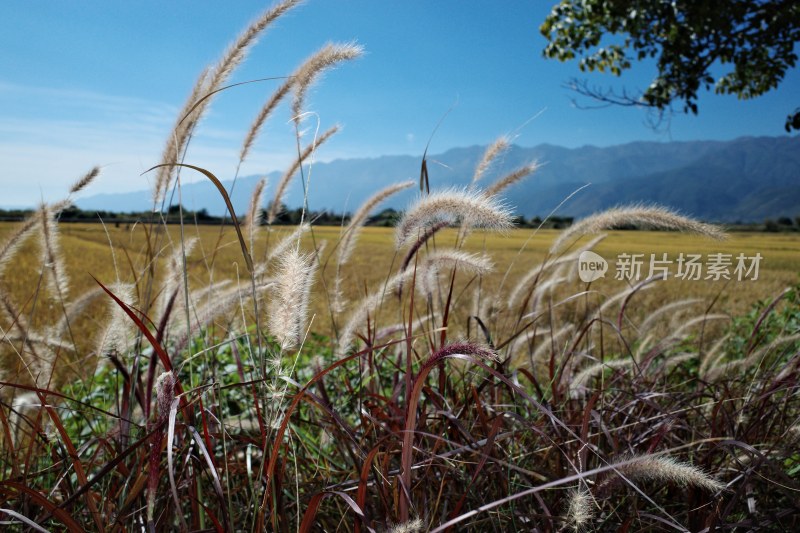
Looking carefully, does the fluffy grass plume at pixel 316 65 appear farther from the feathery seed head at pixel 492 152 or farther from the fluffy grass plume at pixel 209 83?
the feathery seed head at pixel 492 152

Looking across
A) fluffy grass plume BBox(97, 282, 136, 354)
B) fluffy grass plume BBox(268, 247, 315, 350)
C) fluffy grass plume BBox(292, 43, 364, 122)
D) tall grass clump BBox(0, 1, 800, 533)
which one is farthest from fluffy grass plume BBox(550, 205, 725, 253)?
fluffy grass plume BBox(97, 282, 136, 354)

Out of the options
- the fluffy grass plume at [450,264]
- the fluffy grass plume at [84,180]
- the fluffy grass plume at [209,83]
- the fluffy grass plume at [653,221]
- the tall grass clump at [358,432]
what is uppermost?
the fluffy grass plume at [209,83]

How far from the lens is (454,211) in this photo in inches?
51.7

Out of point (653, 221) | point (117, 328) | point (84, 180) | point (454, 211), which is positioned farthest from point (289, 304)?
point (84, 180)

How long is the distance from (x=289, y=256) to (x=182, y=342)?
21.6 inches

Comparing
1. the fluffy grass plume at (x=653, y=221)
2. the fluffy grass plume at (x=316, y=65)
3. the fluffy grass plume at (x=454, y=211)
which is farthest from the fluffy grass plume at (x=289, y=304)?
the fluffy grass plume at (x=653, y=221)

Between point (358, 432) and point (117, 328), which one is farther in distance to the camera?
point (358, 432)

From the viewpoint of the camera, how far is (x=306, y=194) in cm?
137

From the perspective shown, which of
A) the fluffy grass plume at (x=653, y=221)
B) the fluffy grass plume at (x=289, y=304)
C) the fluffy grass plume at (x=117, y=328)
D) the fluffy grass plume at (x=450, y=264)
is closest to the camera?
the fluffy grass plume at (x=289, y=304)

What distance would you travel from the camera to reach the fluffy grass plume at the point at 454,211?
1.19m

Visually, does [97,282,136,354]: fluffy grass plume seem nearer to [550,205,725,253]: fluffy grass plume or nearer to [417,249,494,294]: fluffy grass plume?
[417,249,494,294]: fluffy grass plume

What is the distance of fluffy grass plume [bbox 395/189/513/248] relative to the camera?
1193 mm

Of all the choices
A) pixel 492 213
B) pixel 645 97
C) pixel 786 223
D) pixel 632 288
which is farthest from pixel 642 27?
pixel 786 223

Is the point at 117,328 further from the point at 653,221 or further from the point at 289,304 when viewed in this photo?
the point at 653,221
